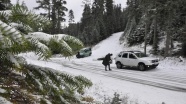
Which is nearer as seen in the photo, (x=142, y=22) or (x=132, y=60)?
(x=132, y=60)

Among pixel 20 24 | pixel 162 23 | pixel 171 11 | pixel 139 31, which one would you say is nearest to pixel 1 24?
pixel 20 24

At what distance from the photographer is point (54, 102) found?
158cm

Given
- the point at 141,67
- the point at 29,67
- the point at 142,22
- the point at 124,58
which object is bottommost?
the point at 141,67

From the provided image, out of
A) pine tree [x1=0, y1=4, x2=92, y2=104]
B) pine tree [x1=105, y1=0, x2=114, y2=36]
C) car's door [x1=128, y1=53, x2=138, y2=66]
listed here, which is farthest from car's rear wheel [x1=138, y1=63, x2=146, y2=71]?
pine tree [x1=105, y1=0, x2=114, y2=36]

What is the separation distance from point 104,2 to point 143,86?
6898 centimetres

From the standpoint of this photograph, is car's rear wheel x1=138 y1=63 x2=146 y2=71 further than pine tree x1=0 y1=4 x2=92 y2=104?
Yes

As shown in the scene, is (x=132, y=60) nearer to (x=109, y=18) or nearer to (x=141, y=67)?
(x=141, y=67)

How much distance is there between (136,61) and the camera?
78.0ft

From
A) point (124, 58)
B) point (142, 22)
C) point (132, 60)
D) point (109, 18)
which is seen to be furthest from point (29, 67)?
point (109, 18)

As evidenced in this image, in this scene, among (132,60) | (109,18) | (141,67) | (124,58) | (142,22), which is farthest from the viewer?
(109,18)

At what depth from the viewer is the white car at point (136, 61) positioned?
23.1 meters

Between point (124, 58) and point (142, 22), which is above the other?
point (142, 22)

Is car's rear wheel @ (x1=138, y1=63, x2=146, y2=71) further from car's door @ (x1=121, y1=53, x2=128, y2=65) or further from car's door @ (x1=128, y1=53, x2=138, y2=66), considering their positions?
car's door @ (x1=121, y1=53, x2=128, y2=65)

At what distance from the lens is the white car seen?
23094mm
